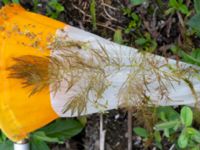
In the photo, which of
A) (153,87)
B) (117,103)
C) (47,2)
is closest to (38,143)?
(117,103)

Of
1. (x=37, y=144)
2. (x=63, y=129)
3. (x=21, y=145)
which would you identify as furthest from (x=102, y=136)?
(x=21, y=145)

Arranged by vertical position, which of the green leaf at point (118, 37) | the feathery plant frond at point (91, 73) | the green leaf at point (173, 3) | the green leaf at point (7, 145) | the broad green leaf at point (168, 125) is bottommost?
the green leaf at point (7, 145)

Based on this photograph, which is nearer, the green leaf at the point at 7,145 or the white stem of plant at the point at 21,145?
the white stem of plant at the point at 21,145

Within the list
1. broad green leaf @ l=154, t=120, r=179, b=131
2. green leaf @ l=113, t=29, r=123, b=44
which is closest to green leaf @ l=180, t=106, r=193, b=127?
broad green leaf @ l=154, t=120, r=179, b=131

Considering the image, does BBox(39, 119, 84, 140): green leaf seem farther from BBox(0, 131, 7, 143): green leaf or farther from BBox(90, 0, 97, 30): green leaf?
BBox(90, 0, 97, 30): green leaf

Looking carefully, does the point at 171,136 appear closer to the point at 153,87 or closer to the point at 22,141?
the point at 153,87

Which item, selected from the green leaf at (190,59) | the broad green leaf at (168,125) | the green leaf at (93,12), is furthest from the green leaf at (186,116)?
the green leaf at (93,12)

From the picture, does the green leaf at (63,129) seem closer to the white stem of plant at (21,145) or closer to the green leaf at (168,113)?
the white stem of plant at (21,145)
